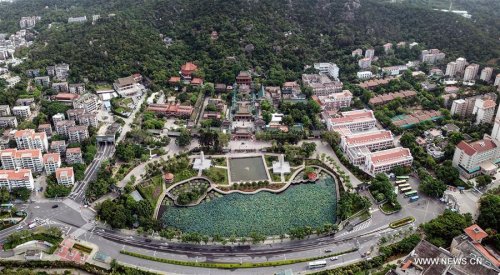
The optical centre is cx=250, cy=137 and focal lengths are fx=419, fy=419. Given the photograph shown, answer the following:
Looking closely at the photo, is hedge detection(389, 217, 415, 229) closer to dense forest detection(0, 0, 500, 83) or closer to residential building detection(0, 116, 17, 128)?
dense forest detection(0, 0, 500, 83)

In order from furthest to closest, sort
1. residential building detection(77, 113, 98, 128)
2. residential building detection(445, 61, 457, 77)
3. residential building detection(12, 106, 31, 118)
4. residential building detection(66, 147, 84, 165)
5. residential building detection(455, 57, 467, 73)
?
residential building detection(455, 57, 467, 73) < residential building detection(445, 61, 457, 77) < residential building detection(12, 106, 31, 118) < residential building detection(77, 113, 98, 128) < residential building detection(66, 147, 84, 165)

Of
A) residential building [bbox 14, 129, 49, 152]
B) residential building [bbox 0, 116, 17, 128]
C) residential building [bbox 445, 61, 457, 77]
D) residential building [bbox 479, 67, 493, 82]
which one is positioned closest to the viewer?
residential building [bbox 14, 129, 49, 152]

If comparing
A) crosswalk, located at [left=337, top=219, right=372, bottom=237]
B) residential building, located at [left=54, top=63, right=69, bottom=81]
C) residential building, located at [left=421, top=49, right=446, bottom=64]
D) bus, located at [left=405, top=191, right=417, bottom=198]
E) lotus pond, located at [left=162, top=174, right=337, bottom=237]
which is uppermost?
residential building, located at [left=421, top=49, right=446, bottom=64]

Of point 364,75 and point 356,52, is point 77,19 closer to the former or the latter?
point 356,52

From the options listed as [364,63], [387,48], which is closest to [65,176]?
[364,63]

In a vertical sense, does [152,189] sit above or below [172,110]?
below

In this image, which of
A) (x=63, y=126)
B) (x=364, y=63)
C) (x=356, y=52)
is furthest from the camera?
(x=356, y=52)

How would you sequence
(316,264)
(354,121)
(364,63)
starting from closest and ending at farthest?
(316,264), (354,121), (364,63)

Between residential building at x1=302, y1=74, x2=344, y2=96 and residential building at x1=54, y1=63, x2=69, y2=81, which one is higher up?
residential building at x1=54, y1=63, x2=69, y2=81

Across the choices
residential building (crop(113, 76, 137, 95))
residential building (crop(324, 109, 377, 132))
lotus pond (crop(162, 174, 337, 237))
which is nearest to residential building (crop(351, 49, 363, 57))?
residential building (crop(324, 109, 377, 132))
